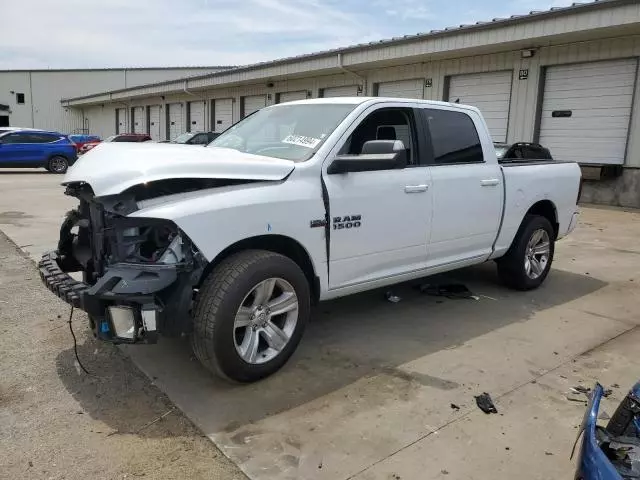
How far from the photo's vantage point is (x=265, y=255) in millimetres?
3535

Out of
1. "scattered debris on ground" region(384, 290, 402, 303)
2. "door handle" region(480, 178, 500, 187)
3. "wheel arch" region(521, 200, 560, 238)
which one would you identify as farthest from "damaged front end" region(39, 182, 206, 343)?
"wheel arch" region(521, 200, 560, 238)

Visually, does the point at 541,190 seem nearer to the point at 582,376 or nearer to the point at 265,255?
the point at 582,376

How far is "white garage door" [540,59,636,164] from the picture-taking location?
13555mm

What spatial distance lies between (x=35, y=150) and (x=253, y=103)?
9.85 metres

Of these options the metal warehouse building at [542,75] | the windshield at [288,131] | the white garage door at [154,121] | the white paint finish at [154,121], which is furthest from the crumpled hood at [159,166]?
Result: the white garage door at [154,121]

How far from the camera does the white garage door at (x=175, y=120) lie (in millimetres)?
34125

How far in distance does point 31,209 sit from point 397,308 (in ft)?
30.6

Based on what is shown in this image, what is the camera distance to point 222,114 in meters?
29.4

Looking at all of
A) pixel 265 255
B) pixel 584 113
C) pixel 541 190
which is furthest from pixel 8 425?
pixel 584 113

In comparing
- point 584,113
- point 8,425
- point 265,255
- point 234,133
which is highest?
point 584,113

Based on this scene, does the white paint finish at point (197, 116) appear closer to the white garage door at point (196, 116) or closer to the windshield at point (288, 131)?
the white garage door at point (196, 116)

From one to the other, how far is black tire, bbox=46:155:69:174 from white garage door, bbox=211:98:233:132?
839 cm

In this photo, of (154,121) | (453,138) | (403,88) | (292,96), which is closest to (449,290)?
(453,138)

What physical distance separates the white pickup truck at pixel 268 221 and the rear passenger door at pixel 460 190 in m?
0.02
